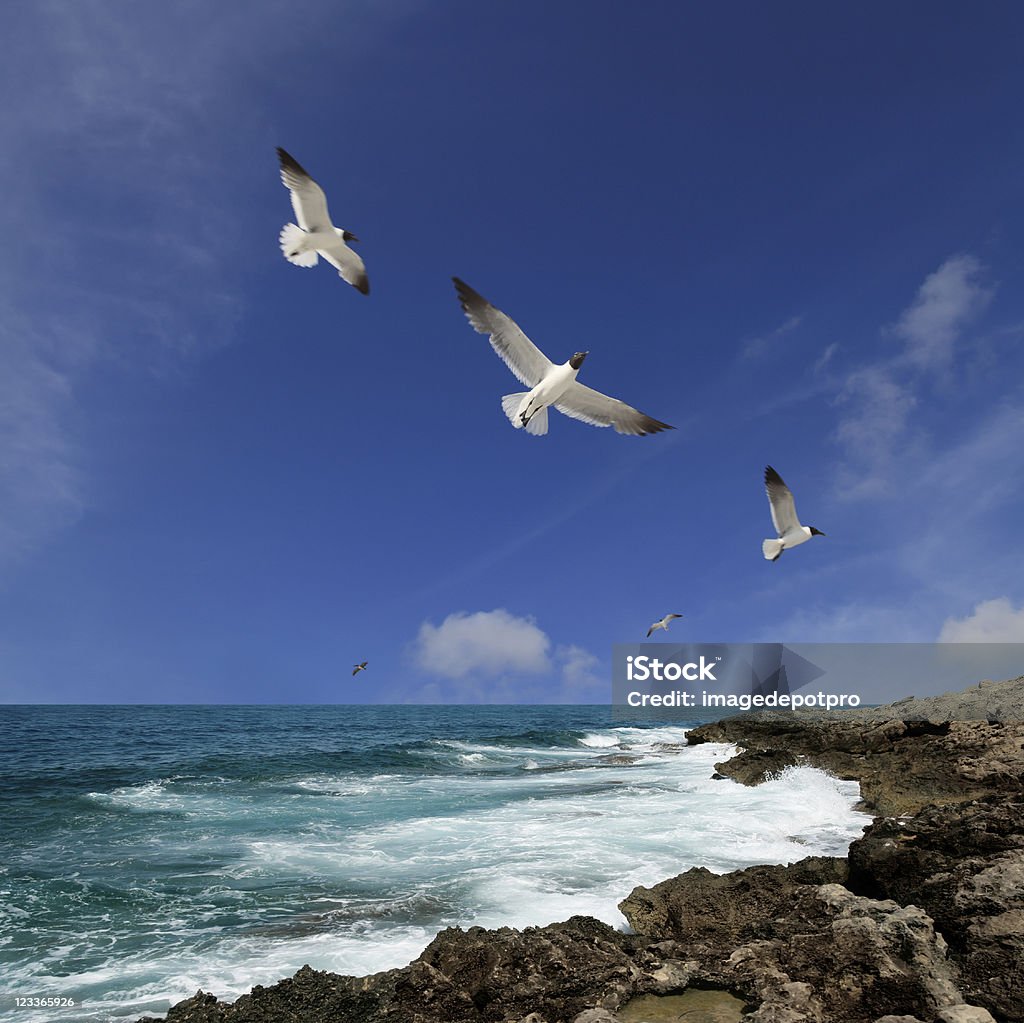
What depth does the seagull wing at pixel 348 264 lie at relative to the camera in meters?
11.2

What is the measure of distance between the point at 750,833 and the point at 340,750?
22287mm

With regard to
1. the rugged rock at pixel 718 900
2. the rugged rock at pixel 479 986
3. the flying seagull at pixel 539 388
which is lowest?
the rugged rock at pixel 479 986

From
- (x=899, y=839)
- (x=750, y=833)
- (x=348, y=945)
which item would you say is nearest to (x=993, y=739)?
(x=750, y=833)

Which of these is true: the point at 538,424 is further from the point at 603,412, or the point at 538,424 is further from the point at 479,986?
the point at 479,986

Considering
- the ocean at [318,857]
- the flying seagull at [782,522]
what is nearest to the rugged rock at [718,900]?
the ocean at [318,857]

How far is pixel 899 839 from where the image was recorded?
6242 mm

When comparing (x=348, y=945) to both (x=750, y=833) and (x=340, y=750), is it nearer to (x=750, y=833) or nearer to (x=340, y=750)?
(x=750, y=833)

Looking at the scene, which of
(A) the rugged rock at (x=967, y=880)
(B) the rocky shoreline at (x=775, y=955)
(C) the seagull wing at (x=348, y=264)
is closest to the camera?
(B) the rocky shoreline at (x=775, y=955)

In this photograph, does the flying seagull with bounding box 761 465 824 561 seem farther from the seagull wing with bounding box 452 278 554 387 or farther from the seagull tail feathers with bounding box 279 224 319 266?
the seagull tail feathers with bounding box 279 224 319 266

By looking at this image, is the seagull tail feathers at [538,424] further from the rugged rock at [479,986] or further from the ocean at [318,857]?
the rugged rock at [479,986]

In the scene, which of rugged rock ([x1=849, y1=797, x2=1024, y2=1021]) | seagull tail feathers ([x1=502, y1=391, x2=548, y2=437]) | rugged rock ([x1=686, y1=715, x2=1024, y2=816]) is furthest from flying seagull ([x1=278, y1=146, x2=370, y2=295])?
rugged rock ([x1=686, y1=715, x2=1024, y2=816])

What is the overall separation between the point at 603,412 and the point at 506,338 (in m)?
1.81

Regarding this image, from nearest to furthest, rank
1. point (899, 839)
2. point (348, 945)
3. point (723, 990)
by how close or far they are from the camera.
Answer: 1. point (723, 990)
2. point (899, 839)
3. point (348, 945)

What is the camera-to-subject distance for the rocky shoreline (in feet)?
13.6
